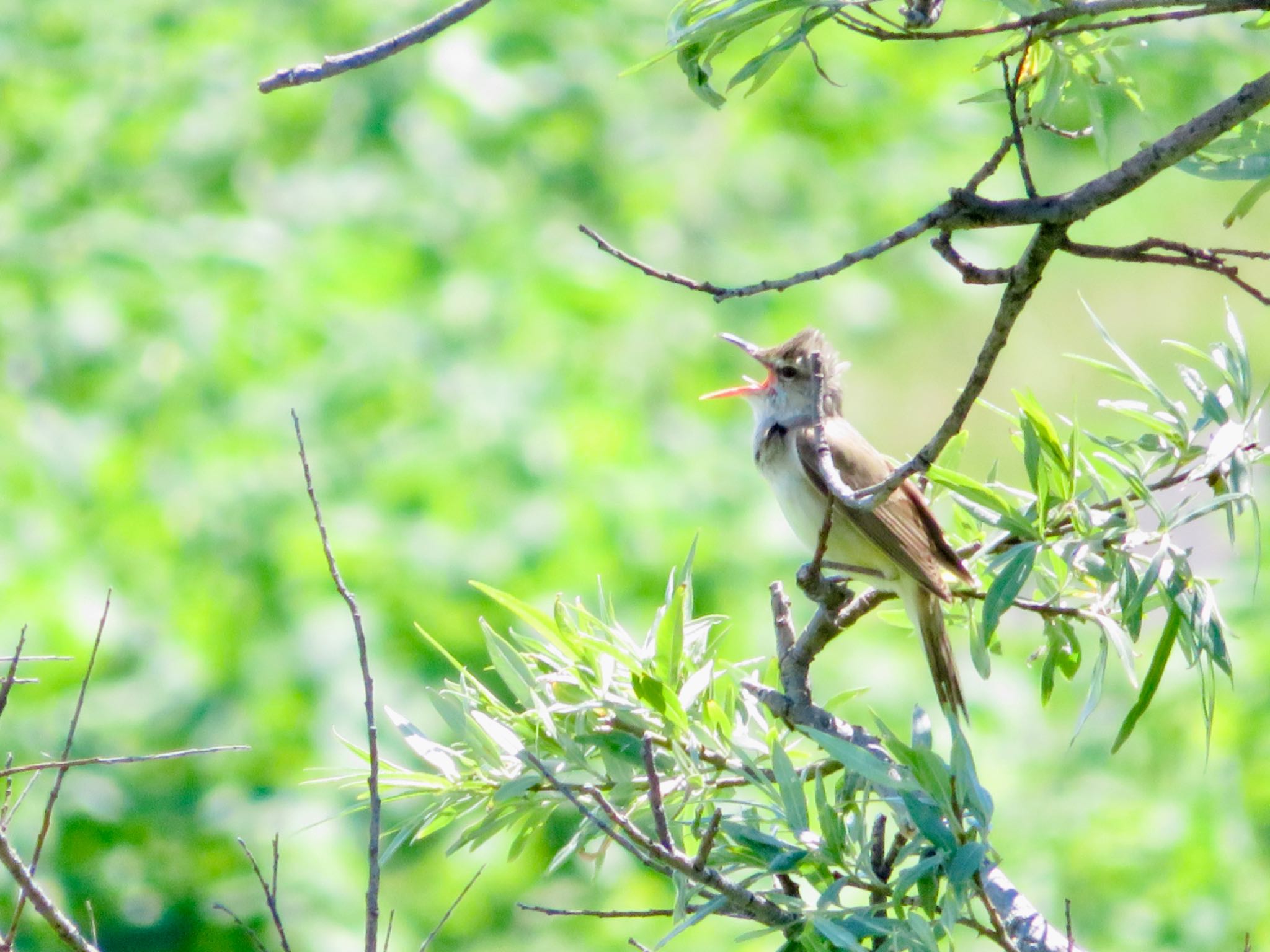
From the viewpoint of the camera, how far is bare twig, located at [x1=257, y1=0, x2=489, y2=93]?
154cm

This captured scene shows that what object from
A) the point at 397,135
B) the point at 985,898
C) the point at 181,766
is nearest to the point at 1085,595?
the point at 985,898

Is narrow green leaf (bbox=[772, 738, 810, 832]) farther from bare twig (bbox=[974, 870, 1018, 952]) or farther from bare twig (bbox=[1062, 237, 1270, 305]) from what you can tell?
bare twig (bbox=[1062, 237, 1270, 305])

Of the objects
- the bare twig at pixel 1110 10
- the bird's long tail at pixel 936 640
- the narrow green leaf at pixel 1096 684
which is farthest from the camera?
the bird's long tail at pixel 936 640

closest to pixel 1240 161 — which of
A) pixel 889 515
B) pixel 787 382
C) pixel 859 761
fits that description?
pixel 859 761

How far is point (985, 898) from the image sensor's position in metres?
1.63

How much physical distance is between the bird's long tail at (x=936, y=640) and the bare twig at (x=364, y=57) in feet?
4.13

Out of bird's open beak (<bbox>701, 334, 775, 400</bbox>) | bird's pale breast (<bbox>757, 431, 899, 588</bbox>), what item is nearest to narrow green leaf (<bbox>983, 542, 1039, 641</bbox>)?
bird's pale breast (<bbox>757, 431, 899, 588</bbox>)

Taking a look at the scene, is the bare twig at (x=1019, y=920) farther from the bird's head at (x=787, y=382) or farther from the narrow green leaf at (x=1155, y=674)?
the bird's head at (x=787, y=382)

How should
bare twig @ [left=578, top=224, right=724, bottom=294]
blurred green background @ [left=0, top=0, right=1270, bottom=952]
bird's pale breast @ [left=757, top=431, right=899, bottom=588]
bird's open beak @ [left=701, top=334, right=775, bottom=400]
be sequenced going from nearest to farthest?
bare twig @ [left=578, top=224, right=724, bottom=294] → bird's pale breast @ [left=757, top=431, right=899, bottom=588] → bird's open beak @ [left=701, top=334, right=775, bottom=400] → blurred green background @ [left=0, top=0, right=1270, bottom=952]

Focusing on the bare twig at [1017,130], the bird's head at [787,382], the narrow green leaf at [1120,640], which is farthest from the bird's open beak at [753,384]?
the bare twig at [1017,130]

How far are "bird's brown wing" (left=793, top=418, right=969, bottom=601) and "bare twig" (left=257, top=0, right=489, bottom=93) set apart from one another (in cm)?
71

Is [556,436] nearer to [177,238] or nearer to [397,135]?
[177,238]

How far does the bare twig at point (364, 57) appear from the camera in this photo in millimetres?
1543

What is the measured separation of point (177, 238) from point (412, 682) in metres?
3.09
